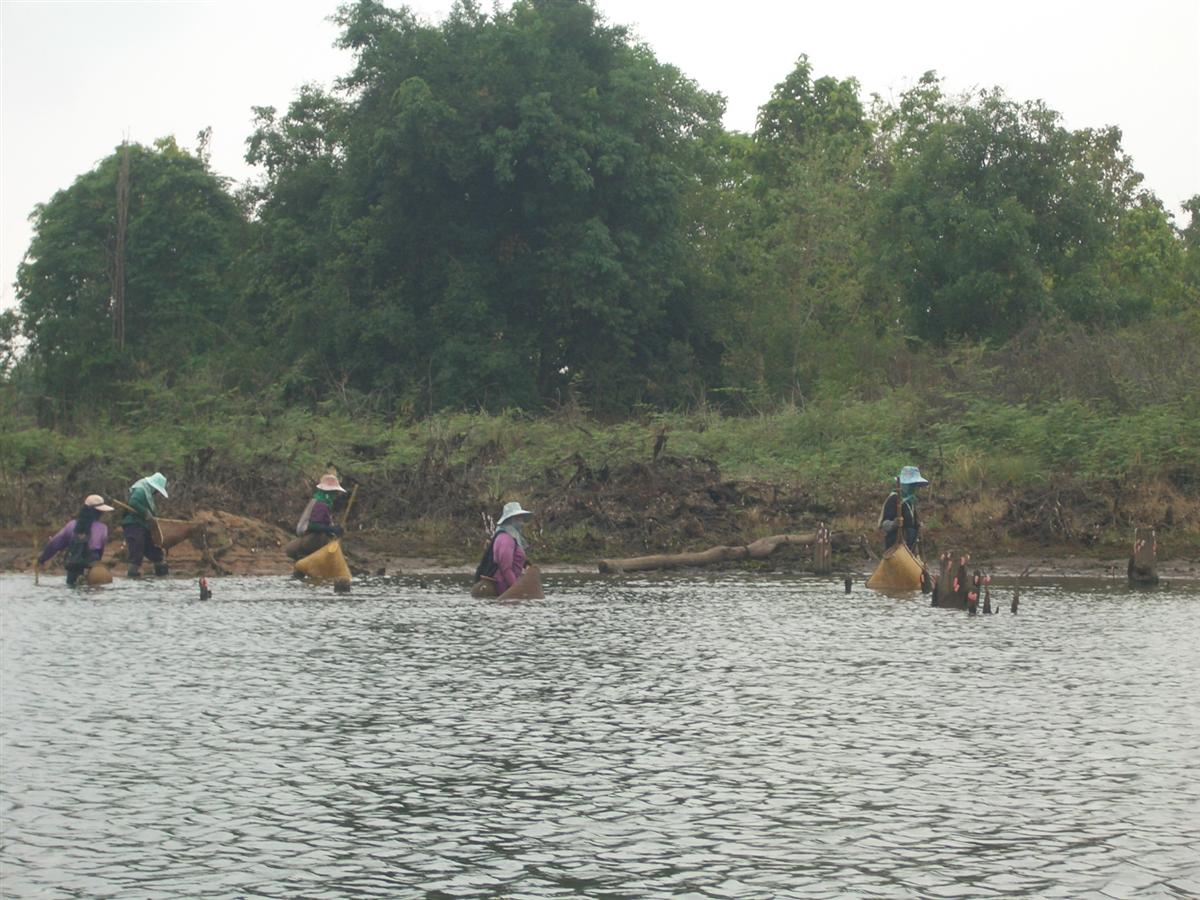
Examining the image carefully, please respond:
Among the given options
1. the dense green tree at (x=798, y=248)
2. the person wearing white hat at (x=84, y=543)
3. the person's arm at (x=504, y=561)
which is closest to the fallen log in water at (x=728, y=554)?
the person's arm at (x=504, y=561)

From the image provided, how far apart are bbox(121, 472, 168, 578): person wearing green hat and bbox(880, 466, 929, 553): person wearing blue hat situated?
484 inches

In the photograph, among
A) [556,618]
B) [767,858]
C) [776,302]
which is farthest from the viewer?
[776,302]

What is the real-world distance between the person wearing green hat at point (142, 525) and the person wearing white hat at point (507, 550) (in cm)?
732

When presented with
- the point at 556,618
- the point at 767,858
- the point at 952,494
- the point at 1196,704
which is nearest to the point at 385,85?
the point at 952,494

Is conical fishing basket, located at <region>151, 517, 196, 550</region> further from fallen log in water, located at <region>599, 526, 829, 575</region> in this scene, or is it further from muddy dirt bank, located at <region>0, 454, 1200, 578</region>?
fallen log in water, located at <region>599, 526, 829, 575</region>

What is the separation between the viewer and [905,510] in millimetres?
27234

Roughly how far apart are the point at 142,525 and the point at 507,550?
27.5ft

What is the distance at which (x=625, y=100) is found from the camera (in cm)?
5434

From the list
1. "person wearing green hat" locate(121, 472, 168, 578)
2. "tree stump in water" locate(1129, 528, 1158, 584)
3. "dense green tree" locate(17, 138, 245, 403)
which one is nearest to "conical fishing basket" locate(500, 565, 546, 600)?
"person wearing green hat" locate(121, 472, 168, 578)

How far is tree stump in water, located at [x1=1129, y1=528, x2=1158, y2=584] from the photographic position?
87.2ft

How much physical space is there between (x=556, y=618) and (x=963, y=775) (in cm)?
1109

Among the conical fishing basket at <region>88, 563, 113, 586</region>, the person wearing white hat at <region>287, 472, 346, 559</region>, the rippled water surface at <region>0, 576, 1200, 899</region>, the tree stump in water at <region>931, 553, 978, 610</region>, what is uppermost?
the person wearing white hat at <region>287, 472, 346, 559</region>

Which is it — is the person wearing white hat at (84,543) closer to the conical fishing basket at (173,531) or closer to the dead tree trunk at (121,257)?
the conical fishing basket at (173,531)

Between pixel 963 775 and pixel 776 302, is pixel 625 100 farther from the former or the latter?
pixel 963 775
